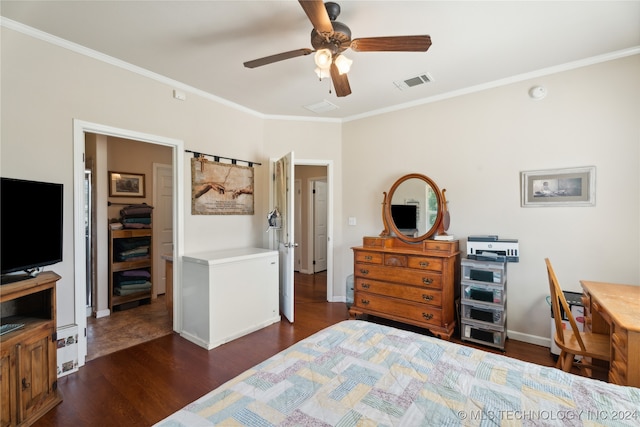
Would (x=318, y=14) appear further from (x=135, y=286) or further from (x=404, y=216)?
(x=135, y=286)

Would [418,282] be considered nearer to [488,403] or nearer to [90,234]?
[488,403]

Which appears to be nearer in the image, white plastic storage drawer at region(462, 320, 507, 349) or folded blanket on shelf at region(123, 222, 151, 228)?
white plastic storage drawer at region(462, 320, 507, 349)

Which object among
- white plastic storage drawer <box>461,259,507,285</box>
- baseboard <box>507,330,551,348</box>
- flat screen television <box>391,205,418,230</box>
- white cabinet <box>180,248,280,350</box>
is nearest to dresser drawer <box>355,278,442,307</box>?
white plastic storage drawer <box>461,259,507,285</box>

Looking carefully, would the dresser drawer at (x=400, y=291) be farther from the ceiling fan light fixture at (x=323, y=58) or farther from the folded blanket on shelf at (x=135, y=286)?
the folded blanket on shelf at (x=135, y=286)

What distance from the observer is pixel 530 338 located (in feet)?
9.31

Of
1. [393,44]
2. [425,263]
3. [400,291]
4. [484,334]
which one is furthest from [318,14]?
[484,334]

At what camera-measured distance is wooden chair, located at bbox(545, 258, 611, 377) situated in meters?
1.82

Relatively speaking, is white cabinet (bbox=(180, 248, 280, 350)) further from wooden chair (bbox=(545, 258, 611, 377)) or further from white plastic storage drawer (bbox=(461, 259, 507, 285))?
wooden chair (bbox=(545, 258, 611, 377))

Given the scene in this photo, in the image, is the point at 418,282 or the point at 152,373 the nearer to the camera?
the point at 152,373

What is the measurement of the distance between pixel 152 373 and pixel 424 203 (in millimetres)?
3144

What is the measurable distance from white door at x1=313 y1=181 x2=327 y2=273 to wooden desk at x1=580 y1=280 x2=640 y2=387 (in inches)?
172

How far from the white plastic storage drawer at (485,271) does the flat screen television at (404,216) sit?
751 millimetres

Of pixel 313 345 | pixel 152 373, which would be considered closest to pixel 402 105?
pixel 313 345

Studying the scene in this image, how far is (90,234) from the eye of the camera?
356 cm
